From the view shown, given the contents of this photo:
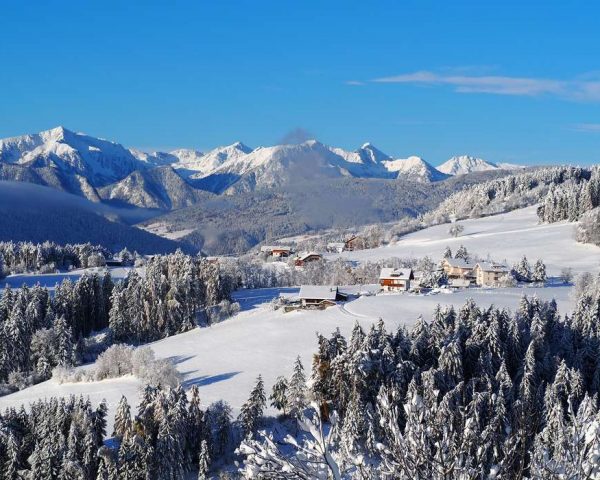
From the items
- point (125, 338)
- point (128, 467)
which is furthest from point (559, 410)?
point (125, 338)

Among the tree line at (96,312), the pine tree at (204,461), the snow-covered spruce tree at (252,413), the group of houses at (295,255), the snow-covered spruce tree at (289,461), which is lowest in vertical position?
the pine tree at (204,461)

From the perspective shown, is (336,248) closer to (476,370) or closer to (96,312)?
(96,312)

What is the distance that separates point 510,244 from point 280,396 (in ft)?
373

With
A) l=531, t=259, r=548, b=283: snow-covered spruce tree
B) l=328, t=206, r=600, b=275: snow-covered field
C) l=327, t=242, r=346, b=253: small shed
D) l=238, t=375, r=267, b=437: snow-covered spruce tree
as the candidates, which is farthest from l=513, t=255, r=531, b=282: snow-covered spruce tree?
l=327, t=242, r=346, b=253: small shed

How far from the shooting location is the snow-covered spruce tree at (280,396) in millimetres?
50866

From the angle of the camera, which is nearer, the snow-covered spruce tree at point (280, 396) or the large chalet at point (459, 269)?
the snow-covered spruce tree at point (280, 396)

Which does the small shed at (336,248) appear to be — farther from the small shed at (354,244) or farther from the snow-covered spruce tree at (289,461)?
the snow-covered spruce tree at (289,461)

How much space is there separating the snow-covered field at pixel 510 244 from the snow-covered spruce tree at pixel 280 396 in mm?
80304

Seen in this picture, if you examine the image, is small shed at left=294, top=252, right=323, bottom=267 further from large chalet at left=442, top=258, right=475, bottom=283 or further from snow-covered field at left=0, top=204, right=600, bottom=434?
large chalet at left=442, top=258, right=475, bottom=283

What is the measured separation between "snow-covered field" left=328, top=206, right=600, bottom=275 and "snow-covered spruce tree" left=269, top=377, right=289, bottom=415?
263ft

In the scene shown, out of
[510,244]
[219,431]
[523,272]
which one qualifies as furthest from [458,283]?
[219,431]

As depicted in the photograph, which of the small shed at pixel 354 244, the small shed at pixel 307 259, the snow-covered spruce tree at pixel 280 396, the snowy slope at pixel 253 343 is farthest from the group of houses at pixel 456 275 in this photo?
the small shed at pixel 354 244

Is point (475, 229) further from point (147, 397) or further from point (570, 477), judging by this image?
point (570, 477)

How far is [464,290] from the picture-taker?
94.9 meters
